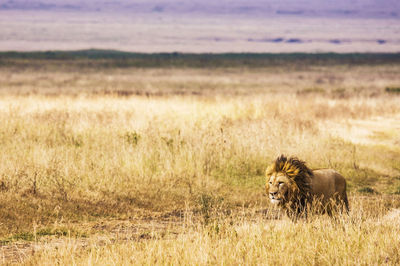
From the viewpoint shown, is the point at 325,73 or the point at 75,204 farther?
the point at 325,73

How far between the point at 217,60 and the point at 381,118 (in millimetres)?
56116

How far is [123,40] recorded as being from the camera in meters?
152

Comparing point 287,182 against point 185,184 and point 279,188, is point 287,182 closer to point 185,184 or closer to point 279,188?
point 279,188

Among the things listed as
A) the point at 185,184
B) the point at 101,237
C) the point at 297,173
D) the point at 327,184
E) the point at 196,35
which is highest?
the point at 297,173

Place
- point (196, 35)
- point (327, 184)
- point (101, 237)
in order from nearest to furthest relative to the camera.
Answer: point (101, 237) < point (327, 184) < point (196, 35)

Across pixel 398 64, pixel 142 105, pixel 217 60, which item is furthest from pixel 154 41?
pixel 142 105

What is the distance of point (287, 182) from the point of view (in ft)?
28.3

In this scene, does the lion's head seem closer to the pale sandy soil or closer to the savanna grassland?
the savanna grassland

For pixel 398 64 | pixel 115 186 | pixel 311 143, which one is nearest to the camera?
pixel 115 186

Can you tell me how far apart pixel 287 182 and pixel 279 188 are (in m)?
0.14

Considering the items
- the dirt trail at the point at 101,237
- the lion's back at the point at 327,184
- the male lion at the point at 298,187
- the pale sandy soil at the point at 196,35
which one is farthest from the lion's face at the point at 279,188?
the pale sandy soil at the point at 196,35

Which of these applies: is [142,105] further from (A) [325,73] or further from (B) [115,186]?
(A) [325,73]

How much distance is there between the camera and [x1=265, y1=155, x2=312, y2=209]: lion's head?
8.59m

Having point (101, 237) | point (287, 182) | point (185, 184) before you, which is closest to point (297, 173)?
point (287, 182)
